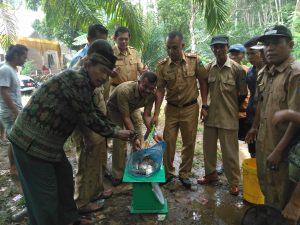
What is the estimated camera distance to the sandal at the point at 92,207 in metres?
3.40

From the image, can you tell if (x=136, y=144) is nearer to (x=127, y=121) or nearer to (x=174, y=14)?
(x=127, y=121)

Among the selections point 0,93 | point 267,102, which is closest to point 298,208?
point 267,102

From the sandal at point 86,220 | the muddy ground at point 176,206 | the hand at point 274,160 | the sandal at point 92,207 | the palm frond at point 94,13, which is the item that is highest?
the palm frond at point 94,13

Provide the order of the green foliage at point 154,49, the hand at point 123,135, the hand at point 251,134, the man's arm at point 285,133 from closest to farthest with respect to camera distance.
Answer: the man's arm at point 285,133 → the hand at point 123,135 → the hand at point 251,134 → the green foliage at point 154,49

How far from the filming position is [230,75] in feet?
12.2

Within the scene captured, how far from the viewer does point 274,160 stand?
7.51ft

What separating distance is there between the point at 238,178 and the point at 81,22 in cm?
484

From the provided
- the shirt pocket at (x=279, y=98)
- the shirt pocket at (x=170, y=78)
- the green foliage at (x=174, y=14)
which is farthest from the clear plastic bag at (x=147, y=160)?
the green foliage at (x=174, y=14)

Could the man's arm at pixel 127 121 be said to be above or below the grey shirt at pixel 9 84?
below

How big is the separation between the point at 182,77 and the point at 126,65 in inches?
49.1

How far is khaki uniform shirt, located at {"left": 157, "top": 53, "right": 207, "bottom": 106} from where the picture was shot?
12.6 ft

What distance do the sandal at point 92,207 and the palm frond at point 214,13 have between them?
3.57 m

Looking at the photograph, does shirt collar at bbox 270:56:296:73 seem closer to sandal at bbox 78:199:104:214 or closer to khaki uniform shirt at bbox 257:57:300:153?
khaki uniform shirt at bbox 257:57:300:153

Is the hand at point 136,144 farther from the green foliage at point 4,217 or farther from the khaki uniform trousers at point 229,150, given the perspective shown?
the green foliage at point 4,217
